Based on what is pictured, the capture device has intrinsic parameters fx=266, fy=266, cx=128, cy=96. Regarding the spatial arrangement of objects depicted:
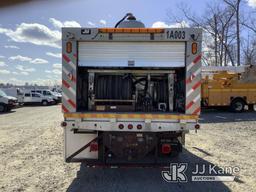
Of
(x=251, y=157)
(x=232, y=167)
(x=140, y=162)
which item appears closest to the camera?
(x=140, y=162)

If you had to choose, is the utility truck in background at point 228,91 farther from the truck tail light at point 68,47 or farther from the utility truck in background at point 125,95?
the truck tail light at point 68,47

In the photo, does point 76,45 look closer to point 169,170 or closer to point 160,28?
point 160,28

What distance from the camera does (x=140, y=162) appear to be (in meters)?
5.14

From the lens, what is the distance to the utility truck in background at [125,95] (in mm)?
4957

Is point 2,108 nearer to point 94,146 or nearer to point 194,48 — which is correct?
point 94,146

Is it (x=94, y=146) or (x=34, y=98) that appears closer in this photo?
(x=94, y=146)

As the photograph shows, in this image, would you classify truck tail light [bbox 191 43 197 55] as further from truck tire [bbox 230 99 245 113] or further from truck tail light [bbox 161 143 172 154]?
truck tire [bbox 230 99 245 113]

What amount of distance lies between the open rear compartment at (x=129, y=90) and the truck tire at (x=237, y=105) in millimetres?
14690

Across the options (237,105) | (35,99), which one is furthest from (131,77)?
(35,99)

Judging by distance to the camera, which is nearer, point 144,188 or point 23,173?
point 144,188

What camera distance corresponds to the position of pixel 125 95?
5543 millimetres

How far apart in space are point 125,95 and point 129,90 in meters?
0.13

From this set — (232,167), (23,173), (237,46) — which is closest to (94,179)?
(23,173)

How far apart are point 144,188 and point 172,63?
2.40 m
